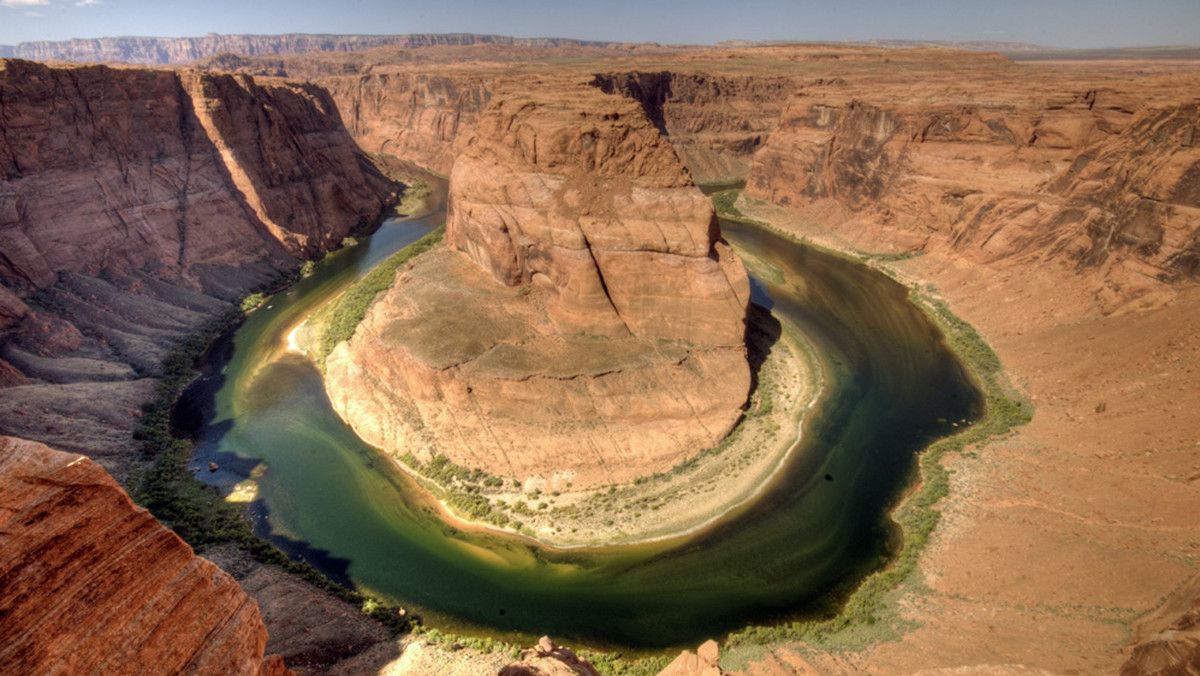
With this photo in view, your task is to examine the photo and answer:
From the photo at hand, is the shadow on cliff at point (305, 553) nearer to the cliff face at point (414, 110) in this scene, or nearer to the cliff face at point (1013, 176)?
the cliff face at point (1013, 176)

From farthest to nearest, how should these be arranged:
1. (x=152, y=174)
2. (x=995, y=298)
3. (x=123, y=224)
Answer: (x=152, y=174)
(x=123, y=224)
(x=995, y=298)

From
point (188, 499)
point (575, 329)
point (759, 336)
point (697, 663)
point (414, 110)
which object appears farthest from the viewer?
point (414, 110)

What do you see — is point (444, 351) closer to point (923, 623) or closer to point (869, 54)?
point (923, 623)

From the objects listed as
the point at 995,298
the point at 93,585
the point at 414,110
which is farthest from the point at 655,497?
the point at 414,110

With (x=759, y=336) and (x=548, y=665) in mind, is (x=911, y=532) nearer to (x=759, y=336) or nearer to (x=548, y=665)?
(x=759, y=336)

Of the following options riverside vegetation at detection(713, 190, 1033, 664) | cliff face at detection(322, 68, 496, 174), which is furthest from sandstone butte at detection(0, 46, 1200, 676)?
cliff face at detection(322, 68, 496, 174)
